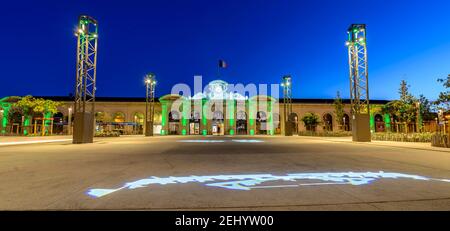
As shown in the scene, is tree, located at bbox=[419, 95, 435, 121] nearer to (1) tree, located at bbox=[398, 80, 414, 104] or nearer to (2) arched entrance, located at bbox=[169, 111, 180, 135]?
(1) tree, located at bbox=[398, 80, 414, 104]

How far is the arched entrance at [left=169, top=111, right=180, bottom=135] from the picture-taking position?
2339 inches

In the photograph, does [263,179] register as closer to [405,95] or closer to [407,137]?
[407,137]

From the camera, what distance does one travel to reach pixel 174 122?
59656 millimetres

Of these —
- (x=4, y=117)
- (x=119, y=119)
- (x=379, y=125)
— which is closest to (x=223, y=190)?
(x=119, y=119)

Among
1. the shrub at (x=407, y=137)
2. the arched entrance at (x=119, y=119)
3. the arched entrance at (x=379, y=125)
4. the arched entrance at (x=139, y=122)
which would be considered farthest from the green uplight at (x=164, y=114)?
the arched entrance at (x=379, y=125)

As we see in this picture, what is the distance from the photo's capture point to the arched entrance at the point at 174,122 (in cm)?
5940

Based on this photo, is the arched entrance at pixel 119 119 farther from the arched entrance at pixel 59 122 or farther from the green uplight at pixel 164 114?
the arched entrance at pixel 59 122

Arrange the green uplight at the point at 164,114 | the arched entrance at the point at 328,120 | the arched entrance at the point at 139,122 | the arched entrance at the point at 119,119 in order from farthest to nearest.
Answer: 1. the arched entrance at the point at 328,120
2. the arched entrance at the point at 119,119
3. the arched entrance at the point at 139,122
4. the green uplight at the point at 164,114

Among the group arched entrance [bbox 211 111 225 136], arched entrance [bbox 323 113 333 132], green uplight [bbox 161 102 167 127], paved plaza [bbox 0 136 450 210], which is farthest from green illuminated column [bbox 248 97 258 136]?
paved plaza [bbox 0 136 450 210]

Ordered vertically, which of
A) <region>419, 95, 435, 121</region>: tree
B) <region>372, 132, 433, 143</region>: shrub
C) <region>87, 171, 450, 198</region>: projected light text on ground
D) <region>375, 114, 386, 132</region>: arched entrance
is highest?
<region>419, 95, 435, 121</region>: tree
